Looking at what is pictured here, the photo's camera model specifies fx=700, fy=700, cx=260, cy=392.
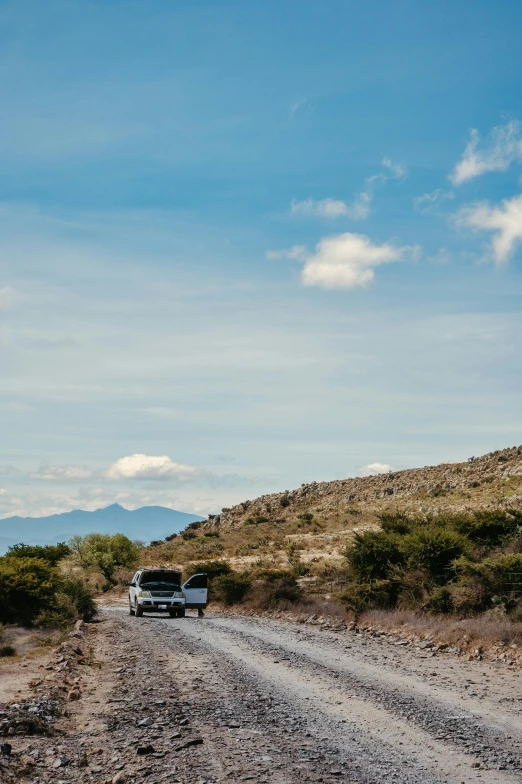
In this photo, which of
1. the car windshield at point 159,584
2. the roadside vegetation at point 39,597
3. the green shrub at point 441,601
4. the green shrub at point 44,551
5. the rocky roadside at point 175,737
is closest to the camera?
the rocky roadside at point 175,737

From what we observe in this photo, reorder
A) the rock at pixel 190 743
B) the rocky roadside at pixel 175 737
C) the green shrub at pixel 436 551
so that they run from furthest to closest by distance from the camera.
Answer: the green shrub at pixel 436 551, the rock at pixel 190 743, the rocky roadside at pixel 175 737

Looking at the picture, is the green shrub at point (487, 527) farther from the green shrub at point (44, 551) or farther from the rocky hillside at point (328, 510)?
the green shrub at point (44, 551)

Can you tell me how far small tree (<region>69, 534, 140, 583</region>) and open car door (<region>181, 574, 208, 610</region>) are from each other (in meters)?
23.5

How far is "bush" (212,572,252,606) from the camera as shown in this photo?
34.2 metres

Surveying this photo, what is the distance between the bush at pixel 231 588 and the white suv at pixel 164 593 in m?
3.72

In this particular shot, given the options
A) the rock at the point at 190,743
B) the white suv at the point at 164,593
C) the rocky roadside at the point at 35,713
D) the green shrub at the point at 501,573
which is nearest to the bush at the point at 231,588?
the white suv at the point at 164,593

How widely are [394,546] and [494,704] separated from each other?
52.4ft

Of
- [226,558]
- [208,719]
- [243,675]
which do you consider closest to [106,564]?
[226,558]

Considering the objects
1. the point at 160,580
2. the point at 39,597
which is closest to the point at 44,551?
the point at 160,580

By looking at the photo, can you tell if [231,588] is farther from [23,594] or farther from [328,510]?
[328,510]

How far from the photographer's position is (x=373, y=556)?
1104 inches

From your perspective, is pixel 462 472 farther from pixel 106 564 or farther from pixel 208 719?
pixel 208 719

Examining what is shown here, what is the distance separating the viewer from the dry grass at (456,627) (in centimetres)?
1827

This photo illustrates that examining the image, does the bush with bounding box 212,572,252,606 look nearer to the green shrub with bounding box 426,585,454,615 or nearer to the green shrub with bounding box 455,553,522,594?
the green shrub with bounding box 426,585,454,615
